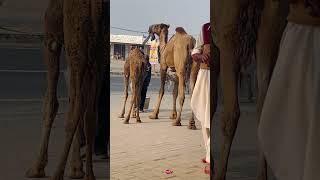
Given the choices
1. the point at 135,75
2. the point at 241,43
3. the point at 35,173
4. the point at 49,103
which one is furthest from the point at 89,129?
the point at 135,75

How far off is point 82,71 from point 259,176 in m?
0.94

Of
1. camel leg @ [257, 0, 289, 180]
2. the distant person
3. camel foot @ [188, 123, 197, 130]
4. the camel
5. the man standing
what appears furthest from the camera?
the distant person

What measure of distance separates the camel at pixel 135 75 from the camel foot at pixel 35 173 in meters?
1.71

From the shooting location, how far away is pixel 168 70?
466 cm

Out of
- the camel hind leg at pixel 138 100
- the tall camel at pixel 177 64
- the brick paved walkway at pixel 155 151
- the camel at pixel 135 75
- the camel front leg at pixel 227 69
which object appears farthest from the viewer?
the camel hind leg at pixel 138 100

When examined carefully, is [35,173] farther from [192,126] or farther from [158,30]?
[192,126]

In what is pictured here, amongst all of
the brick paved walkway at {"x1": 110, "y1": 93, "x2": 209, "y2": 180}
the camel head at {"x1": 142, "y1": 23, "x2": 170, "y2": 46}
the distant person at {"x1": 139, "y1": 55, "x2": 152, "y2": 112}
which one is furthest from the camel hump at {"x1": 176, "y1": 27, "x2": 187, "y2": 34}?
the distant person at {"x1": 139, "y1": 55, "x2": 152, "y2": 112}

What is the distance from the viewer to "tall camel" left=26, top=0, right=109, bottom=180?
2121 millimetres

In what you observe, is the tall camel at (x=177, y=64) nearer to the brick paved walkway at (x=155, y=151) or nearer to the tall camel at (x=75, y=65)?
the brick paved walkway at (x=155, y=151)

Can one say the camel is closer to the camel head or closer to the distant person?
the distant person

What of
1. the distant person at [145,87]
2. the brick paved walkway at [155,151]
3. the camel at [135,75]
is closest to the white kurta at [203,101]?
the brick paved walkway at [155,151]

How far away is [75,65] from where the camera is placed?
2.14m

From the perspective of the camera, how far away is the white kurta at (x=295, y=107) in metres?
1.86

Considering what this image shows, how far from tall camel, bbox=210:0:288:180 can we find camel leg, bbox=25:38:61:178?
2.45 ft
